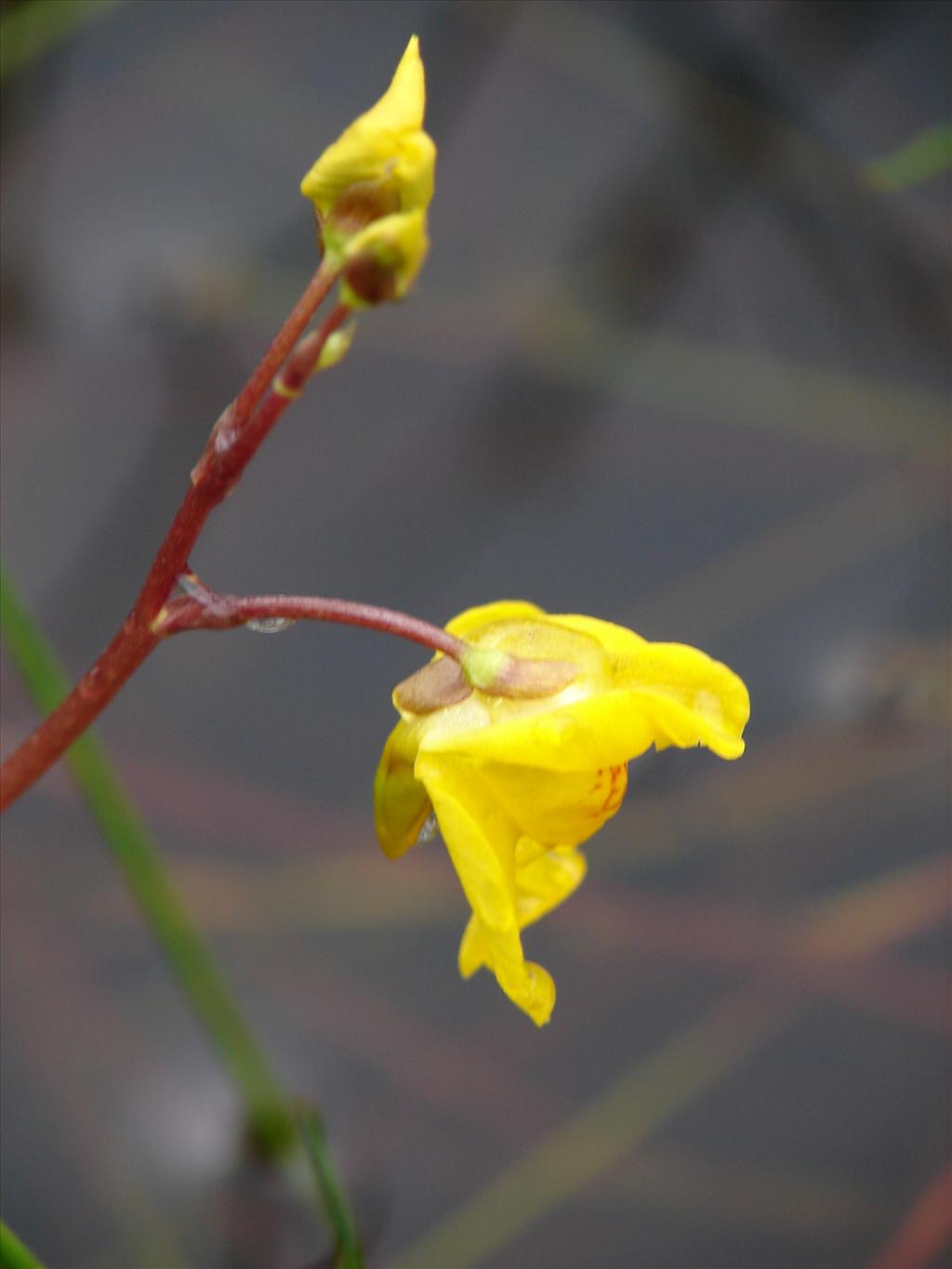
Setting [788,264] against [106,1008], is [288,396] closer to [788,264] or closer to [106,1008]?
[106,1008]

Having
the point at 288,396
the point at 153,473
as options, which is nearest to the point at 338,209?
the point at 288,396

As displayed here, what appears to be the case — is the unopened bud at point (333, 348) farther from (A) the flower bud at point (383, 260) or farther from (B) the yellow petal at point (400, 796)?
(B) the yellow petal at point (400, 796)

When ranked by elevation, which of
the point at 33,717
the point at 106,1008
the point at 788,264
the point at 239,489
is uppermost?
the point at 788,264

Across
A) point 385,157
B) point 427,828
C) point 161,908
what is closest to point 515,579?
point 161,908

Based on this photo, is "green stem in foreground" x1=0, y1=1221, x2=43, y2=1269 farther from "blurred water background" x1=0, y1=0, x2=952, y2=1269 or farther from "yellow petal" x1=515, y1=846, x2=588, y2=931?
"blurred water background" x1=0, y1=0, x2=952, y2=1269

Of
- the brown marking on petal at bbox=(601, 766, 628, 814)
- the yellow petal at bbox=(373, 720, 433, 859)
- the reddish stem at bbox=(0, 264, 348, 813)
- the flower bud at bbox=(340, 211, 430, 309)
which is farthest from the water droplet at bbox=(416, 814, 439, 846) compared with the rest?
the flower bud at bbox=(340, 211, 430, 309)

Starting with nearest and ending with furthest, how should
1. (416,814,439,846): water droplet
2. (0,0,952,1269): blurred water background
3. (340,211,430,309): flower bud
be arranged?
1. (340,211,430,309): flower bud
2. (416,814,439,846): water droplet
3. (0,0,952,1269): blurred water background

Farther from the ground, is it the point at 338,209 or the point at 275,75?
the point at 275,75
